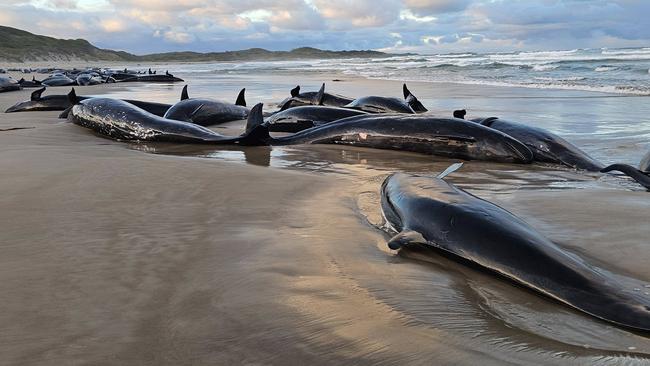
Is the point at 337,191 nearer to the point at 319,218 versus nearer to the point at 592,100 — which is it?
the point at 319,218

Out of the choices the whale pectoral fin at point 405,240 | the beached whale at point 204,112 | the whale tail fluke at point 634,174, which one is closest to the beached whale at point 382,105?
the beached whale at point 204,112

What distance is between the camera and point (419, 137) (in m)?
5.88

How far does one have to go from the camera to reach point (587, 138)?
6973 mm

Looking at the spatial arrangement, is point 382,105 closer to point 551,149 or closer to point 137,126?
point 551,149

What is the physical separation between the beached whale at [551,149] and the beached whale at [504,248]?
258 centimetres

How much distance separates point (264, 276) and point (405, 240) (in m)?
0.73

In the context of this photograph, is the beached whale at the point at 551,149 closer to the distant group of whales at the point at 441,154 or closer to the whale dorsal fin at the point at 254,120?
the distant group of whales at the point at 441,154

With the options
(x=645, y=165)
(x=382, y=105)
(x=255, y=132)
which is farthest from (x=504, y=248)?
(x=382, y=105)

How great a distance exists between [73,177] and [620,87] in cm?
1566

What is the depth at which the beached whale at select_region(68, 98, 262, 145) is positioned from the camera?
631 centimetres

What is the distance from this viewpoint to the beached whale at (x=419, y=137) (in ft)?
17.8

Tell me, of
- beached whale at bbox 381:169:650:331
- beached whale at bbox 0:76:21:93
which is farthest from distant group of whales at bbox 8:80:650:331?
beached whale at bbox 0:76:21:93

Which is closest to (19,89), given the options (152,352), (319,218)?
(319,218)

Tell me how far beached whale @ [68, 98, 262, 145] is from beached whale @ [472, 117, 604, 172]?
2.91 meters
